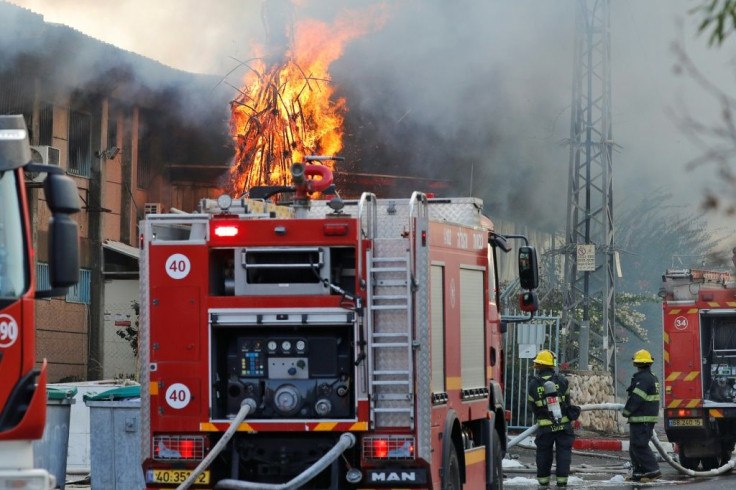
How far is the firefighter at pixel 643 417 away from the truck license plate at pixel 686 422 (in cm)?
148

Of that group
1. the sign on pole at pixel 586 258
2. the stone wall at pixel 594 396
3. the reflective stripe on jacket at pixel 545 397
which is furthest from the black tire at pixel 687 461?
the sign on pole at pixel 586 258

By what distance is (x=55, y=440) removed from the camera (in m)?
12.5

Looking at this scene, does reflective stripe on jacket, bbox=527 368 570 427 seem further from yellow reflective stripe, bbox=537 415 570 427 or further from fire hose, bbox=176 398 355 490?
fire hose, bbox=176 398 355 490

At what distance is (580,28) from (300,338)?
1680cm

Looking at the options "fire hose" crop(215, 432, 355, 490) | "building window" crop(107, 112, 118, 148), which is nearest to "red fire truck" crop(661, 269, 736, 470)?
"fire hose" crop(215, 432, 355, 490)

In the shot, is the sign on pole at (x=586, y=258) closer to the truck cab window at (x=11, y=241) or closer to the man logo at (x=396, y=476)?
the man logo at (x=396, y=476)

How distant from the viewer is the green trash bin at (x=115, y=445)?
1278cm

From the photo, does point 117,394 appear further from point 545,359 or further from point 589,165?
point 589,165

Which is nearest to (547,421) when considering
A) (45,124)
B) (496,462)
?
(496,462)

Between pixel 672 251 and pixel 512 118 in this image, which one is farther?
pixel 672 251

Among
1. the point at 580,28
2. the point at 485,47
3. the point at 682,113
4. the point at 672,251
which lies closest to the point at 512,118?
the point at 485,47

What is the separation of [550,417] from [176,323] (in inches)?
260

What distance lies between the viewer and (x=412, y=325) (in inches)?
374

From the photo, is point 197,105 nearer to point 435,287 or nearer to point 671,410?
point 671,410
